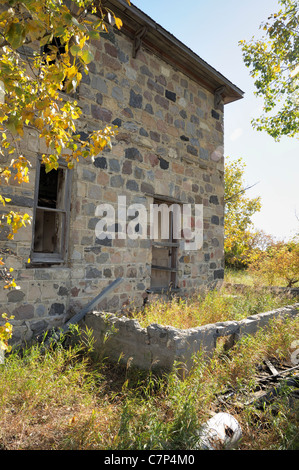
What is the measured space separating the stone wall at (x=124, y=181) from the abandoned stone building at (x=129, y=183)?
2cm

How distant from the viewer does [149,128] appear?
6.24m

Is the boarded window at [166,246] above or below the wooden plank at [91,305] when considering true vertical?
above

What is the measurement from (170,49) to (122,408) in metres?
6.40

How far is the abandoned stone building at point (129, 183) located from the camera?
4.54 m

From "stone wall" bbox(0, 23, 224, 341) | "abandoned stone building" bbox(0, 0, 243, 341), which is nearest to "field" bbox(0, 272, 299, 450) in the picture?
"stone wall" bbox(0, 23, 224, 341)

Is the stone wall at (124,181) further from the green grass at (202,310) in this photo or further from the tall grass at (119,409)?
the tall grass at (119,409)

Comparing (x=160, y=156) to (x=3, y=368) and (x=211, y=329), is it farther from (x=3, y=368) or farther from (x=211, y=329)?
(x=3, y=368)

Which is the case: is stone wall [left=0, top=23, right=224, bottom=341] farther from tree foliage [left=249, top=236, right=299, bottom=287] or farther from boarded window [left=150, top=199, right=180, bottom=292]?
tree foliage [left=249, top=236, right=299, bottom=287]

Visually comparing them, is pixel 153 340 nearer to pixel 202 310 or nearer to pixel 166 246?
pixel 202 310

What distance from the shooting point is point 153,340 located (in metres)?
3.83

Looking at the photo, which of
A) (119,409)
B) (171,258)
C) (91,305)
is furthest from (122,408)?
(171,258)

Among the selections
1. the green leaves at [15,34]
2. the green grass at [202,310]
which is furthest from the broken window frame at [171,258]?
the green leaves at [15,34]

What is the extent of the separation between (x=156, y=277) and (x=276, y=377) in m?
3.34
